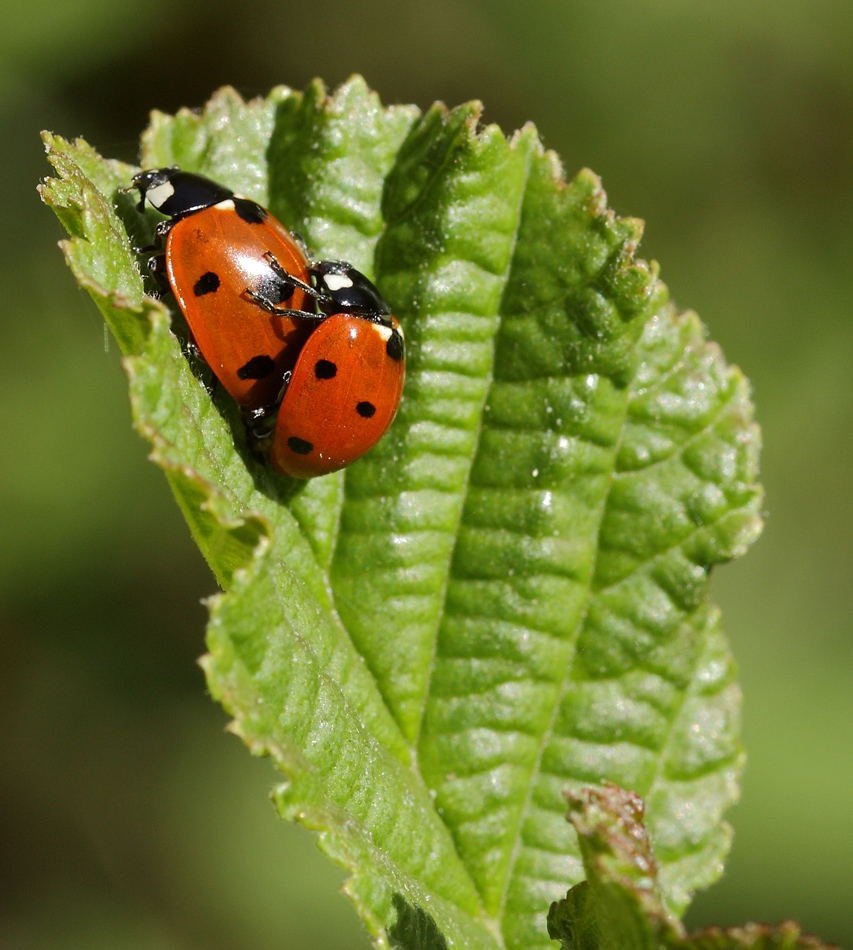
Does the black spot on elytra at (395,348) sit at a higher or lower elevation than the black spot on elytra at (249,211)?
lower

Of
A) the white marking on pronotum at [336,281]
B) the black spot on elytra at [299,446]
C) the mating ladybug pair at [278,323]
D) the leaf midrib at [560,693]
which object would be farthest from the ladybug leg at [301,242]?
the leaf midrib at [560,693]

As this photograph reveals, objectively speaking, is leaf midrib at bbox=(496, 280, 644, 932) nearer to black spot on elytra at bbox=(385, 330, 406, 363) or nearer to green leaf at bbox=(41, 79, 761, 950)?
green leaf at bbox=(41, 79, 761, 950)

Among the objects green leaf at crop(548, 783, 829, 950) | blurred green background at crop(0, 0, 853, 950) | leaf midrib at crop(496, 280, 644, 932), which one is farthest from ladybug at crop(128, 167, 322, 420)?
blurred green background at crop(0, 0, 853, 950)

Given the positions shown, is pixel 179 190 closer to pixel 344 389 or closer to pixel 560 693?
pixel 344 389

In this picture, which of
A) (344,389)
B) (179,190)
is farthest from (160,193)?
(344,389)

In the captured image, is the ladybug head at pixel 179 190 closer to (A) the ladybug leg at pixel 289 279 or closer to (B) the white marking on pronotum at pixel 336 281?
(A) the ladybug leg at pixel 289 279

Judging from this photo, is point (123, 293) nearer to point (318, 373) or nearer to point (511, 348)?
point (318, 373)
